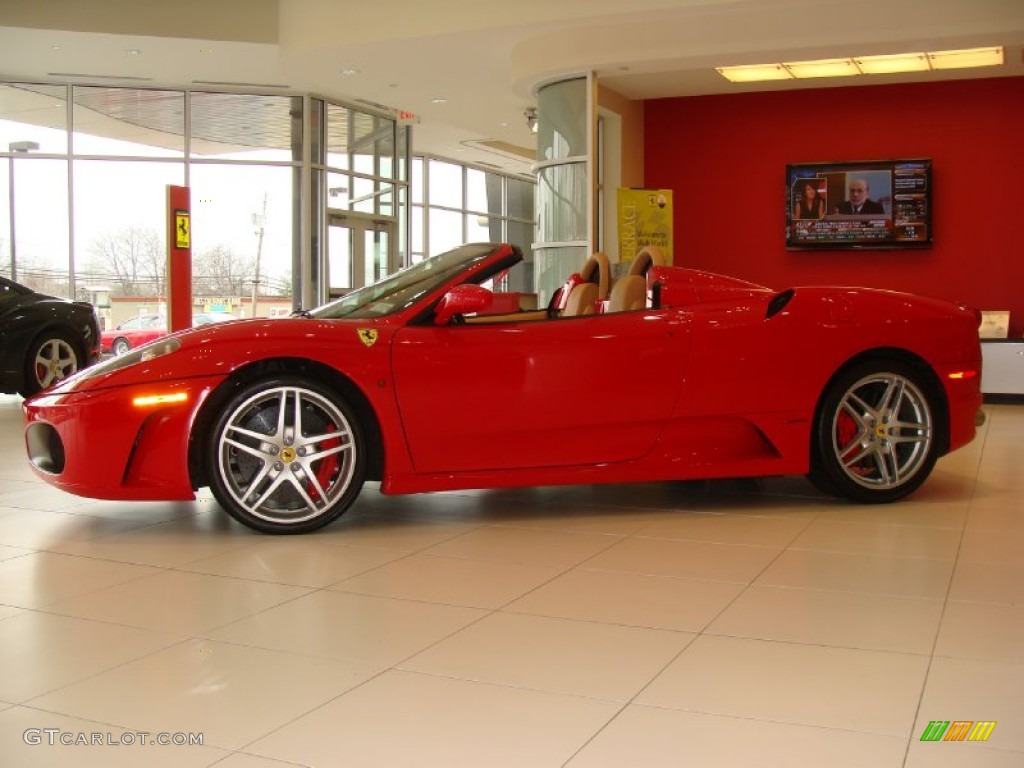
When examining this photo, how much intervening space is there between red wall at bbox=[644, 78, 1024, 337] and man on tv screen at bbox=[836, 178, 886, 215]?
36 centimetres

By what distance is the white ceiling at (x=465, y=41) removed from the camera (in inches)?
375

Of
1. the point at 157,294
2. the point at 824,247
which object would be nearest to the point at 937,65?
the point at 824,247

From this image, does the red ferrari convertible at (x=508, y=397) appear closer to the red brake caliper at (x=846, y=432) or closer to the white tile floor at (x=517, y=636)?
the red brake caliper at (x=846, y=432)

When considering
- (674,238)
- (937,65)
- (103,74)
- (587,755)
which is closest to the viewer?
(587,755)

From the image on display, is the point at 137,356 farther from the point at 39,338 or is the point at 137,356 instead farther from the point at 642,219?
the point at 642,219

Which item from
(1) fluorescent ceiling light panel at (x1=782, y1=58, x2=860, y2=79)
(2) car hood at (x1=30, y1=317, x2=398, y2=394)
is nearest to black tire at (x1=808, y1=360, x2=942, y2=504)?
(2) car hood at (x1=30, y1=317, x2=398, y2=394)

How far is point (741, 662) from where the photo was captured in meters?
2.65

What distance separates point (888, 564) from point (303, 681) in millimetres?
2105

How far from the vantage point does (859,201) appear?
11.4 metres

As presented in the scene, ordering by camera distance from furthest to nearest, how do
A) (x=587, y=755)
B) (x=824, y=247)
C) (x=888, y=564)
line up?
(x=824, y=247), (x=888, y=564), (x=587, y=755)

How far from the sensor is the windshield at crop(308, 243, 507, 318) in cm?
445

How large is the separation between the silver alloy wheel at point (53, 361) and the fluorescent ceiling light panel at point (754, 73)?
22.1 feet

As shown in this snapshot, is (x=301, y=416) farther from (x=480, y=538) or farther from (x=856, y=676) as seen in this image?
(x=856, y=676)

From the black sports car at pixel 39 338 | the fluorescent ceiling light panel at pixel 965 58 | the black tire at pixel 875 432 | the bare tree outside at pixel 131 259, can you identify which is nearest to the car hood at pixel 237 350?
the black tire at pixel 875 432
